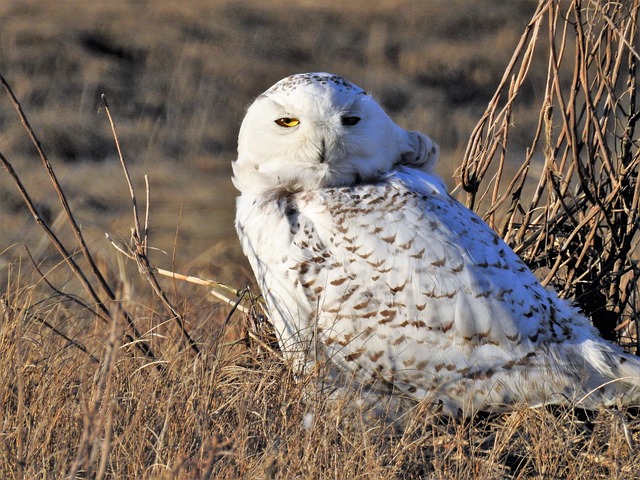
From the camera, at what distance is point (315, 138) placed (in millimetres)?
2869

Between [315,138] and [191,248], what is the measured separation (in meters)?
→ 4.84

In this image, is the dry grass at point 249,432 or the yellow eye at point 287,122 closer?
the dry grass at point 249,432

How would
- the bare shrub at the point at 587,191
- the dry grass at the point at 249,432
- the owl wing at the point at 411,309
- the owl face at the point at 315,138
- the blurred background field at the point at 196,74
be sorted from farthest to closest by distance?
the blurred background field at the point at 196,74, the bare shrub at the point at 587,191, the owl face at the point at 315,138, the owl wing at the point at 411,309, the dry grass at the point at 249,432

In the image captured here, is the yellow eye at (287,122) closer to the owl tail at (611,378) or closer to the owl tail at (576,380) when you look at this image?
the owl tail at (576,380)

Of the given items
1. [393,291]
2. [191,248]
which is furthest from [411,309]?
[191,248]

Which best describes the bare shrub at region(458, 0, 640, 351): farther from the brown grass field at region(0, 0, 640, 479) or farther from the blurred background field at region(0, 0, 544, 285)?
the blurred background field at region(0, 0, 544, 285)

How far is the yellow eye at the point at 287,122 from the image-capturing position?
2.89 metres

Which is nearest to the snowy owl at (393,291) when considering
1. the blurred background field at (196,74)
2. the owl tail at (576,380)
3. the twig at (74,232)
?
the owl tail at (576,380)

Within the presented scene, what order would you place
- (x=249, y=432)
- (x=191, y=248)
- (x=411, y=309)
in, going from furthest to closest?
(x=191, y=248)
(x=411, y=309)
(x=249, y=432)

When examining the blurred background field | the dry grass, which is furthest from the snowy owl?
the blurred background field

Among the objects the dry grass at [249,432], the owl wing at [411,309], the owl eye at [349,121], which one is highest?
the owl eye at [349,121]

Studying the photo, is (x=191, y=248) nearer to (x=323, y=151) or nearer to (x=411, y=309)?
(x=323, y=151)

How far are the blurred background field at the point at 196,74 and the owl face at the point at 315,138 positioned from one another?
16.5 feet

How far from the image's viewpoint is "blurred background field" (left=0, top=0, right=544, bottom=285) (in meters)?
9.42
